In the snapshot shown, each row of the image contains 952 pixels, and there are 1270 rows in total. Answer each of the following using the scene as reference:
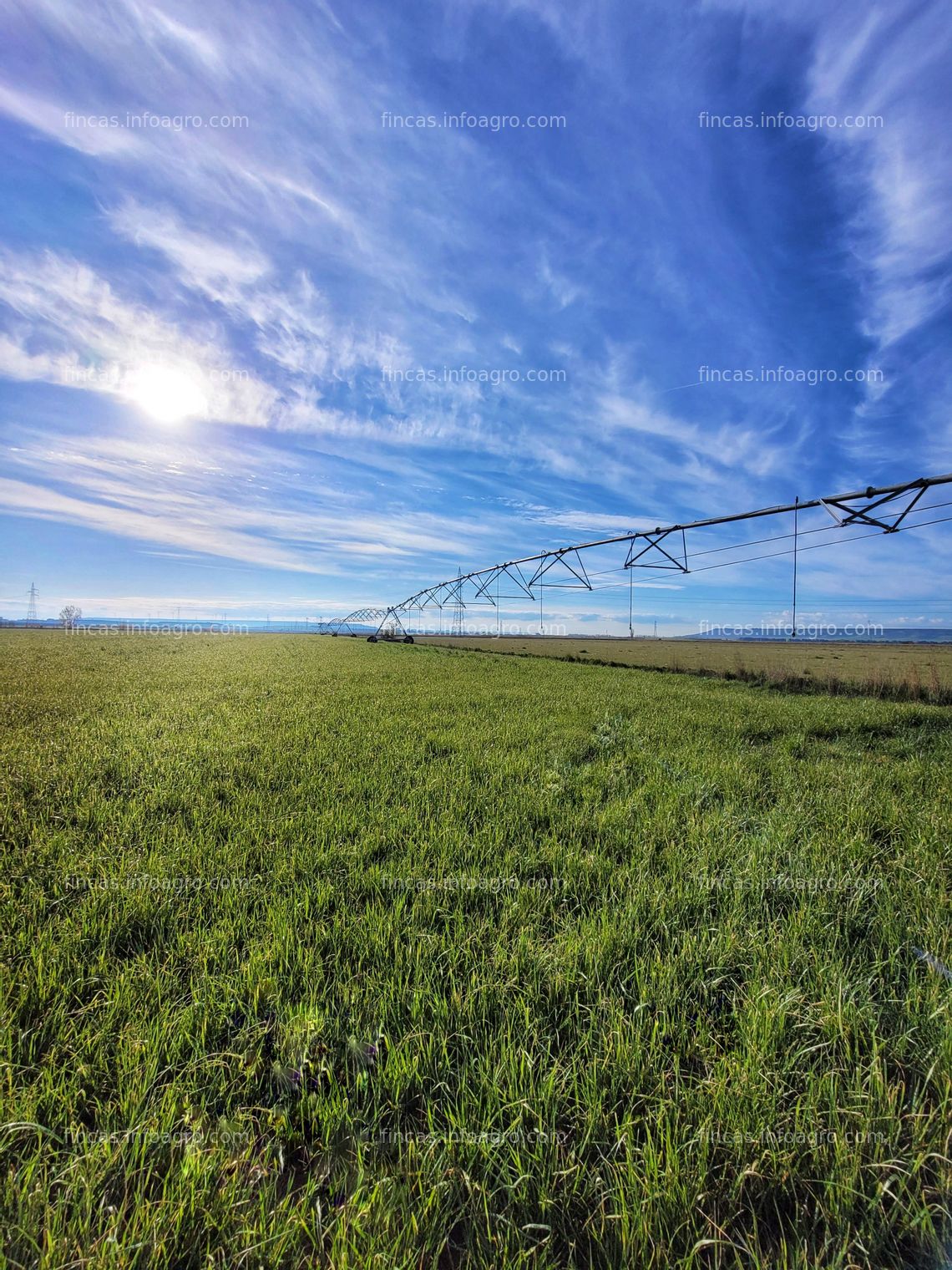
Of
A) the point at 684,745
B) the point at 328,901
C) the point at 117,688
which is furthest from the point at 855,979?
the point at 117,688

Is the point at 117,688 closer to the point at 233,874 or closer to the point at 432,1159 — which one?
the point at 233,874

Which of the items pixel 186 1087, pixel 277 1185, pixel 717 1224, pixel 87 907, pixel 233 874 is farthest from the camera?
pixel 233 874

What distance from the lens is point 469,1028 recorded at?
7.52 feet

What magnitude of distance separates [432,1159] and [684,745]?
7487 millimetres

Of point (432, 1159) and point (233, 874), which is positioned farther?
point (233, 874)

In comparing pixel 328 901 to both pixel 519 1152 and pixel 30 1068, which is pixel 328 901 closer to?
pixel 30 1068

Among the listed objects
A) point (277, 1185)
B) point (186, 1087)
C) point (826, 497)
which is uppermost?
point (826, 497)

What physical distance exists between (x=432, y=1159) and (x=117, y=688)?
15607 mm

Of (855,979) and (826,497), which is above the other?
(826,497)

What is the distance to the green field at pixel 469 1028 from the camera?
60.2 inches

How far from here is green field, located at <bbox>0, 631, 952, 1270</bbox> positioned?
153cm

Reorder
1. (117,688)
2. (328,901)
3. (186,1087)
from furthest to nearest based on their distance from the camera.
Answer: (117,688)
(328,901)
(186,1087)

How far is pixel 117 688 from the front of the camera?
1355 centimetres

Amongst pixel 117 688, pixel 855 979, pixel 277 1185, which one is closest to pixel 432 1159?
pixel 277 1185
